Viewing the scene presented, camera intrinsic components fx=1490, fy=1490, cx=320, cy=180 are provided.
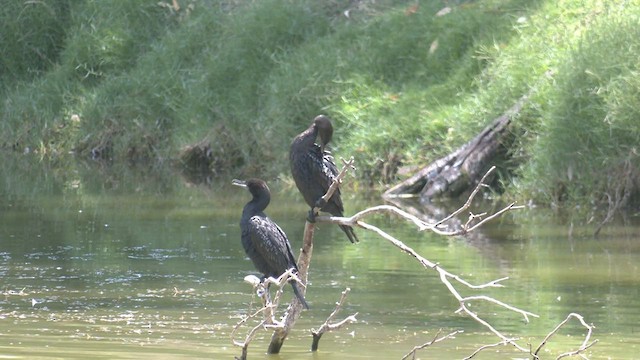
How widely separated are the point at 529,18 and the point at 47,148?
8.93 metres

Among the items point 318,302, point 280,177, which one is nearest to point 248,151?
point 280,177

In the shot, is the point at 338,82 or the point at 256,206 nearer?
the point at 256,206

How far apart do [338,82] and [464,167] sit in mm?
3695

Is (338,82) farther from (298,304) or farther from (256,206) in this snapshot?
(298,304)

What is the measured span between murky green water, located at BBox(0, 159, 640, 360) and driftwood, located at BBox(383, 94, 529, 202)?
0.74 m

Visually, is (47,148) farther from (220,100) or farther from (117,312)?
(117,312)

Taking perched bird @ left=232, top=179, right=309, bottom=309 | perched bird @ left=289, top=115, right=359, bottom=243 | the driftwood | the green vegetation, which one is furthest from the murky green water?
the green vegetation

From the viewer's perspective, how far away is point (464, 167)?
17.4 metres

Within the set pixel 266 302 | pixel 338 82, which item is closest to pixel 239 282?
pixel 266 302

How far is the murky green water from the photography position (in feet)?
29.2

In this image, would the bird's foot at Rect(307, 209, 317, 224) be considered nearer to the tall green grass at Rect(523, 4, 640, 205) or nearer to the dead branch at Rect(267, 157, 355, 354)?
the dead branch at Rect(267, 157, 355, 354)

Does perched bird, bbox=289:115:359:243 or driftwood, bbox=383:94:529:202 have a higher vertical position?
perched bird, bbox=289:115:359:243

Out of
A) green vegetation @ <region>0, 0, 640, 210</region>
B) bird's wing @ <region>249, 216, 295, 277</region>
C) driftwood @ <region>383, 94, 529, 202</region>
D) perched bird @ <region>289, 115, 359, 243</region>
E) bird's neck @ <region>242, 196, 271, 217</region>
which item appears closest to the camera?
bird's wing @ <region>249, 216, 295, 277</region>

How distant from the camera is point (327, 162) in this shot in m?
9.48
